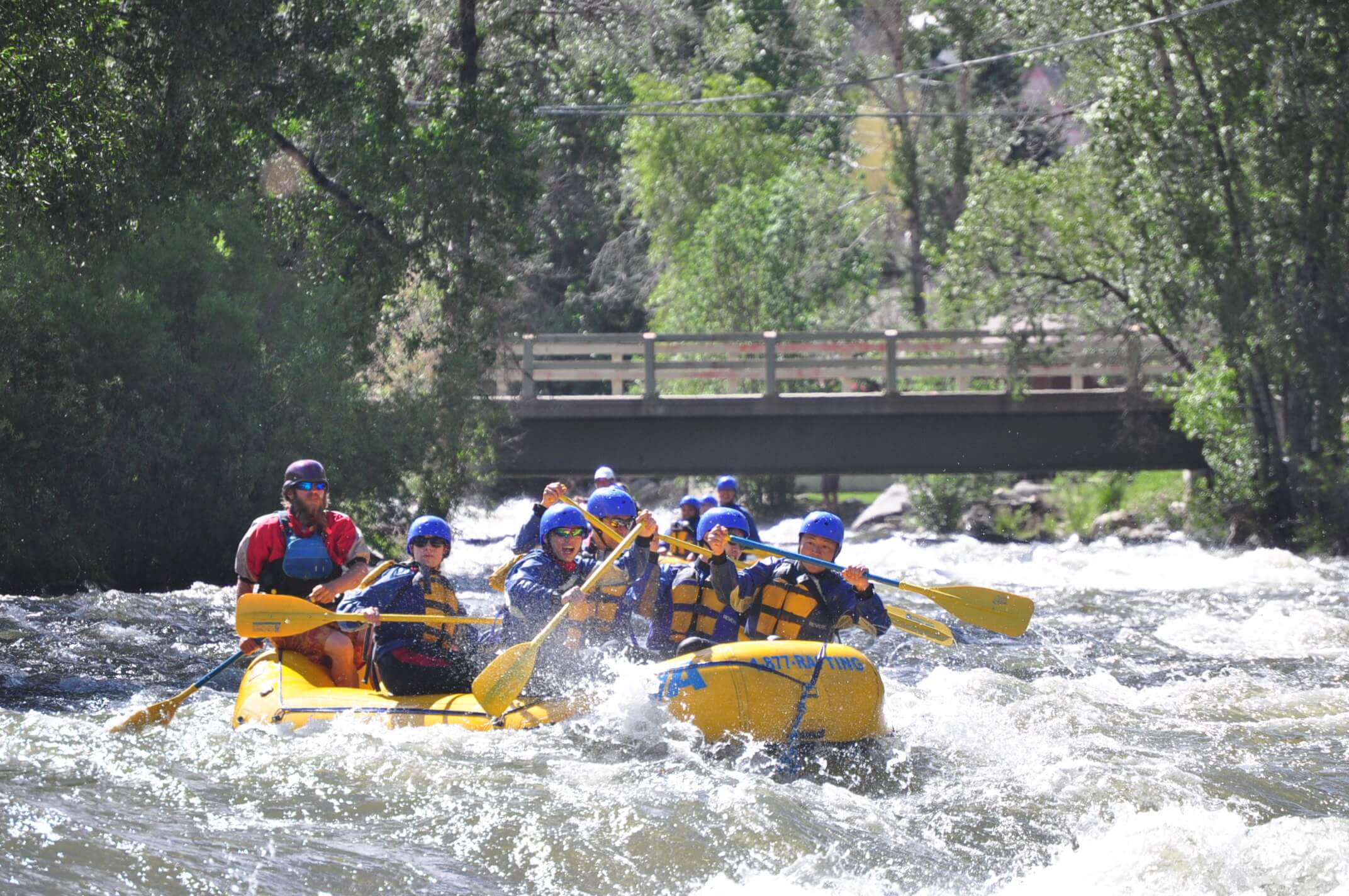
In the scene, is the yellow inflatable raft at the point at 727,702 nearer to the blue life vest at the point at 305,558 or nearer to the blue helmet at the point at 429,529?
the blue helmet at the point at 429,529

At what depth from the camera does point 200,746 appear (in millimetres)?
7266

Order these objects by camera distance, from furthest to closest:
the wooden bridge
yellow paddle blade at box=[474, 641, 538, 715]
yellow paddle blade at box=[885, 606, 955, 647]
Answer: the wooden bridge
yellow paddle blade at box=[885, 606, 955, 647]
yellow paddle blade at box=[474, 641, 538, 715]

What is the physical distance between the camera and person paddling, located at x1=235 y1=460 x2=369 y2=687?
822 centimetres

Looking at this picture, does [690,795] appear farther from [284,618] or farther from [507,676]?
[284,618]

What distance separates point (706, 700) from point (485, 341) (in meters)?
12.7

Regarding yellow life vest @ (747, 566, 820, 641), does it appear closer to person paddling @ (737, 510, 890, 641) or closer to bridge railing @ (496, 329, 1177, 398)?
person paddling @ (737, 510, 890, 641)

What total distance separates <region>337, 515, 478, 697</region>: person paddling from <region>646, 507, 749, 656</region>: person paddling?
1027 mm

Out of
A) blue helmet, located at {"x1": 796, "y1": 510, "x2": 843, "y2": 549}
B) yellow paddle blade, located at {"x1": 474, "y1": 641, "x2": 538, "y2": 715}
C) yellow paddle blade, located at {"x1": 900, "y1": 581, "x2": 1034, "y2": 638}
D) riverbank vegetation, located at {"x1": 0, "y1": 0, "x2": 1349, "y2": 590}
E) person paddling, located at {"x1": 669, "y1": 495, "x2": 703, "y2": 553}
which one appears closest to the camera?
yellow paddle blade, located at {"x1": 474, "y1": 641, "x2": 538, "y2": 715}

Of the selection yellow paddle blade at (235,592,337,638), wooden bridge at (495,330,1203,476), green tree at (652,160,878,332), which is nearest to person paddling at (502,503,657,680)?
yellow paddle blade at (235,592,337,638)

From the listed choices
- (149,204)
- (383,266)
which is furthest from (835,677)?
(383,266)

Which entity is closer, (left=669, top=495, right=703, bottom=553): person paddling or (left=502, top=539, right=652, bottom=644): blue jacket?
(left=502, top=539, right=652, bottom=644): blue jacket

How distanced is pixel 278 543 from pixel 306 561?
0.66ft

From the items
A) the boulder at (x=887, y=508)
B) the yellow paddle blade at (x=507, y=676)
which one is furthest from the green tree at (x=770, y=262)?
the yellow paddle blade at (x=507, y=676)

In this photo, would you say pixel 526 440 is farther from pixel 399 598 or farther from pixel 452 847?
pixel 452 847
